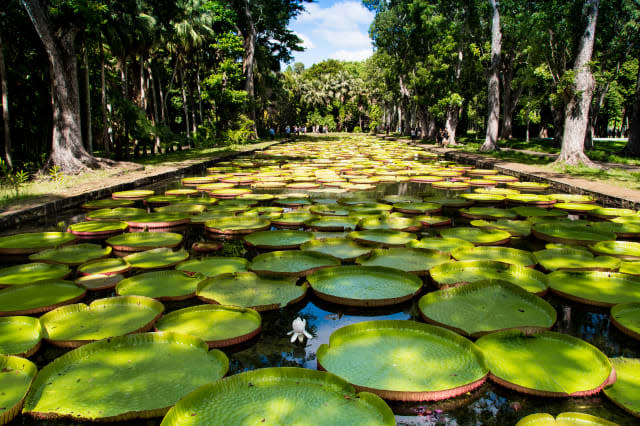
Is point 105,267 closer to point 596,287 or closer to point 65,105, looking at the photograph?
point 596,287

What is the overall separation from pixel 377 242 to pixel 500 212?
267cm

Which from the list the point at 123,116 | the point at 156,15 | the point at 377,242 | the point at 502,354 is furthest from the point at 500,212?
the point at 156,15

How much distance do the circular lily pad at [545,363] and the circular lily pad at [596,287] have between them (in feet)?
3.00

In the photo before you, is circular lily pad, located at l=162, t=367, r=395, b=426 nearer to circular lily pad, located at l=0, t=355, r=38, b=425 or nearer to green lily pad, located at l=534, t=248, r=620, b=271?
circular lily pad, located at l=0, t=355, r=38, b=425

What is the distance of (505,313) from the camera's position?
9.21 ft

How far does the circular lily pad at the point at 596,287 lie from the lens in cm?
306

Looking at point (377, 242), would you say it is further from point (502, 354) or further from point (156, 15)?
point (156, 15)

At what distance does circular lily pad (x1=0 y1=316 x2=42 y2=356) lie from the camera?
2.30 metres

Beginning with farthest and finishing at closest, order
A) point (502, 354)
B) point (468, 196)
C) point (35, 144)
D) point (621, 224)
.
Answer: point (35, 144) → point (468, 196) → point (621, 224) → point (502, 354)

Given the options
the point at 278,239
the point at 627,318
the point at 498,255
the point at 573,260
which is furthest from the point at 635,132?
the point at 278,239

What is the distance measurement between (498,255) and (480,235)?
78 cm

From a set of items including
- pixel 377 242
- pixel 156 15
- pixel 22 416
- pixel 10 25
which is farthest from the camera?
pixel 156 15

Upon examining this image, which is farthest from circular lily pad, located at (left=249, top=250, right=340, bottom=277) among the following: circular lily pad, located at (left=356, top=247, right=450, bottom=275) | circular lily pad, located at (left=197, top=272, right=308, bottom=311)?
circular lily pad, located at (left=356, top=247, right=450, bottom=275)

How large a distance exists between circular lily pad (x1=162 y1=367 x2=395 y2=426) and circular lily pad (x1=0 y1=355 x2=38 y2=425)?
2.33ft
